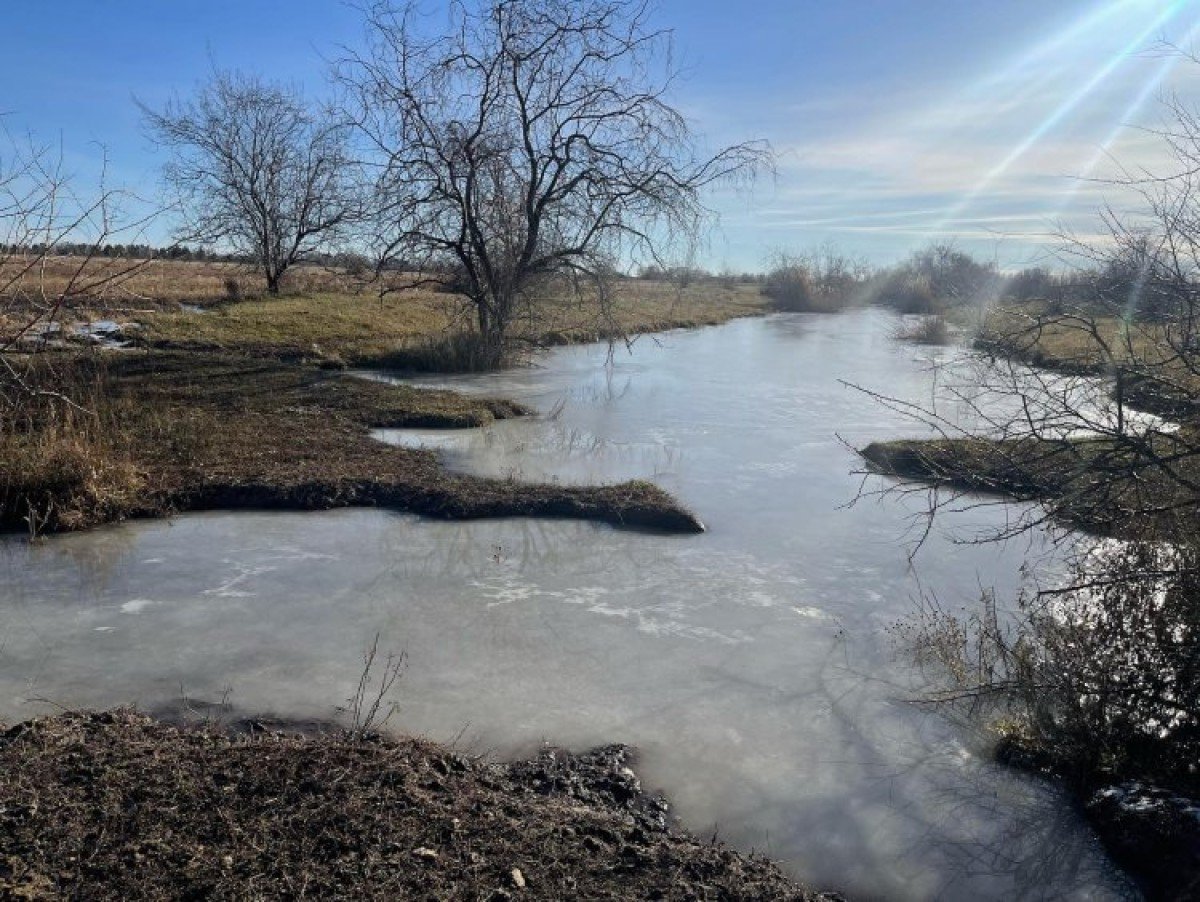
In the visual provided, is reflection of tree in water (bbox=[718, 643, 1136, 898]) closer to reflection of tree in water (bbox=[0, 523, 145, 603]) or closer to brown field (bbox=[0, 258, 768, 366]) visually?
reflection of tree in water (bbox=[0, 523, 145, 603])

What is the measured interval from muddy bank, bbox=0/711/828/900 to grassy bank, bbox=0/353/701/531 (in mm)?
3197

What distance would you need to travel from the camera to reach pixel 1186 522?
4234 millimetres

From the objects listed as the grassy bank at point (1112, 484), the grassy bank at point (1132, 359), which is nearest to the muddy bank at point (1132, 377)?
the grassy bank at point (1132, 359)

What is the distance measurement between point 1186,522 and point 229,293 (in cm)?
2499

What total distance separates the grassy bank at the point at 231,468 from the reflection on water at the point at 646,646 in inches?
13.7

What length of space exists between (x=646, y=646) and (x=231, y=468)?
15.6ft

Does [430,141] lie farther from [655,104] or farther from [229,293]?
[229,293]

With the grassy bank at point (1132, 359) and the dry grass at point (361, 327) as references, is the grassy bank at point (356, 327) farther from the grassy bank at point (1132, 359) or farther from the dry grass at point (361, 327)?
the grassy bank at point (1132, 359)

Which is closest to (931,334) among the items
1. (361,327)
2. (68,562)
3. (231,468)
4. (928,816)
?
(361,327)

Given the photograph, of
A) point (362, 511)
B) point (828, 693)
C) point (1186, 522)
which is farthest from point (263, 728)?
point (1186, 522)

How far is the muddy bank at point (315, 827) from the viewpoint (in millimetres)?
2854

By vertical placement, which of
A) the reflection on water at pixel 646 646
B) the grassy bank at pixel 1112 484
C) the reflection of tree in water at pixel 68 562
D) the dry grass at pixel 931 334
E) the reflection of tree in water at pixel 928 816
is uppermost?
the dry grass at pixel 931 334

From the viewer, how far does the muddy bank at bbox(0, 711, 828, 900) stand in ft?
9.36

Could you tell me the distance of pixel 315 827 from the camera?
3.09 meters
